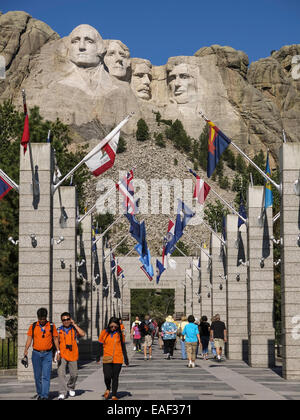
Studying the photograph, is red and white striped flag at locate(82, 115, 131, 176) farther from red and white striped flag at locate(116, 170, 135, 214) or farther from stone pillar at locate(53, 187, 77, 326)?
red and white striped flag at locate(116, 170, 135, 214)

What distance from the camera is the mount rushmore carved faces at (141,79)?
163125 millimetres

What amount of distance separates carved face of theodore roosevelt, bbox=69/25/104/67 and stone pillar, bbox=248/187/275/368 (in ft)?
395

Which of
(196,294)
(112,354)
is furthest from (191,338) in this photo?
(196,294)

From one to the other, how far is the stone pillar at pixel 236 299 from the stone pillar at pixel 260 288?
406cm

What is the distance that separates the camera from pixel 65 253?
27781 mm

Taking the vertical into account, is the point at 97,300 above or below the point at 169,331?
above

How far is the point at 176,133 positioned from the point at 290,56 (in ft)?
123

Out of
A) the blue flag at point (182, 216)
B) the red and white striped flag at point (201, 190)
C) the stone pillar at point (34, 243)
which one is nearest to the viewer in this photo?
the stone pillar at point (34, 243)

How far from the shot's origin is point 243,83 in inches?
6304

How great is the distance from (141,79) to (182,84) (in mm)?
8963

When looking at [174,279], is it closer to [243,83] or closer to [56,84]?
[56,84]

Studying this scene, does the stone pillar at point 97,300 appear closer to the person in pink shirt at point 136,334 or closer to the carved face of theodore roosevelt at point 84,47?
the person in pink shirt at point 136,334


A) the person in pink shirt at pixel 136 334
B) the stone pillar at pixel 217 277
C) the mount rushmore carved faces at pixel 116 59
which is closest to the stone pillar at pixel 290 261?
the person in pink shirt at pixel 136 334

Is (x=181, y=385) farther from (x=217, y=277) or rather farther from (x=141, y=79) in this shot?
(x=141, y=79)
